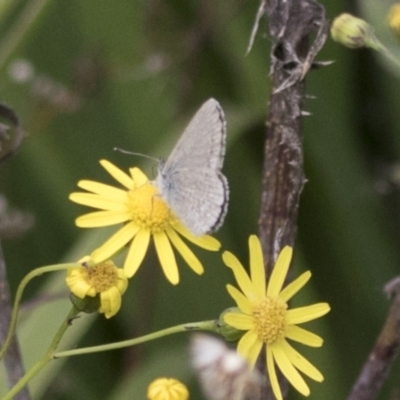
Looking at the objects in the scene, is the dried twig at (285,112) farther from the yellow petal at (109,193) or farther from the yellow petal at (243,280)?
the yellow petal at (109,193)

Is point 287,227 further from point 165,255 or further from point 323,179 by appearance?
point 323,179

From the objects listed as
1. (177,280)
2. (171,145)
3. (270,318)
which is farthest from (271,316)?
(171,145)

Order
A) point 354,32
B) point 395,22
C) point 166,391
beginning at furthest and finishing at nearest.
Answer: point 395,22 < point 354,32 < point 166,391

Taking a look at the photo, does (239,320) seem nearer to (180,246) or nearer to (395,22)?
(180,246)

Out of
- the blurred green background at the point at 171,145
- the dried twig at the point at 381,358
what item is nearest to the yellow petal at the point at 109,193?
the dried twig at the point at 381,358

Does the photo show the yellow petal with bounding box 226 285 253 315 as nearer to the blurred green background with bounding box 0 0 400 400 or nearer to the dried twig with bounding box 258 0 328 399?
the dried twig with bounding box 258 0 328 399

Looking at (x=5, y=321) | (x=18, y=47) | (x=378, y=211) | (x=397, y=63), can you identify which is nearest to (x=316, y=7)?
(x=397, y=63)

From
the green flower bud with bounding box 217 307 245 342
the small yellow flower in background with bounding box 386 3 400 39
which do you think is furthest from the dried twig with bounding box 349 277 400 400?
the small yellow flower in background with bounding box 386 3 400 39
